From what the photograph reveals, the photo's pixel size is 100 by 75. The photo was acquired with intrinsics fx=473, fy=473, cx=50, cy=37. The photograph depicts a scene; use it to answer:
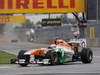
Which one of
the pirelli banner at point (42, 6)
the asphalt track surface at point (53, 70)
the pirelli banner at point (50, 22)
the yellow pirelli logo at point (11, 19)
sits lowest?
the asphalt track surface at point (53, 70)

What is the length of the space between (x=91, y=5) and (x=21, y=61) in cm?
2828

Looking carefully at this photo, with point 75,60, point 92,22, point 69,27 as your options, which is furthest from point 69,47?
point 69,27

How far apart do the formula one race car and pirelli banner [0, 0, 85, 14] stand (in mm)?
22897

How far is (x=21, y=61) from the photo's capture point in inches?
795

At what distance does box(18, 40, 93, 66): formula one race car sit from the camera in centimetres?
2017

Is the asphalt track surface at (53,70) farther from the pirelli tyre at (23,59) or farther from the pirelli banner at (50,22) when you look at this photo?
the pirelli banner at (50,22)

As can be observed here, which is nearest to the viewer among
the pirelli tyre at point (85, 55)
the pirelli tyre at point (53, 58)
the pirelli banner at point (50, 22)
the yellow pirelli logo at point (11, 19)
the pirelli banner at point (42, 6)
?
the pirelli tyre at point (53, 58)

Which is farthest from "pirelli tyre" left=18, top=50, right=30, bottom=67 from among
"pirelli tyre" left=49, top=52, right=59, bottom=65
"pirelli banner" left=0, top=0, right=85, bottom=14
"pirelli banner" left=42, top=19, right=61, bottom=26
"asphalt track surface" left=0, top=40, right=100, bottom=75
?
"pirelli banner" left=42, top=19, right=61, bottom=26

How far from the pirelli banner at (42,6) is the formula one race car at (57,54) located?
22897mm

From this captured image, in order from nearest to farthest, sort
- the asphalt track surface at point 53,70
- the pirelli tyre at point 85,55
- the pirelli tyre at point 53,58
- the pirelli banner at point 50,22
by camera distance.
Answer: the asphalt track surface at point 53,70 < the pirelli tyre at point 53,58 < the pirelli tyre at point 85,55 < the pirelli banner at point 50,22

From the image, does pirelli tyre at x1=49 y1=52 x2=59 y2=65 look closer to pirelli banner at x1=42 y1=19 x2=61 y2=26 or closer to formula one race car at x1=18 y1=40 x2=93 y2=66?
formula one race car at x1=18 y1=40 x2=93 y2=66

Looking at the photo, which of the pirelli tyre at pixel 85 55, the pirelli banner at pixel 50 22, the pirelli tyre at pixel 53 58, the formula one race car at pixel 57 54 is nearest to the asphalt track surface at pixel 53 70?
the pirelli tyre at pixel 53 58

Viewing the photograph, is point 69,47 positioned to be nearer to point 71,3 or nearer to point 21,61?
point 21,61

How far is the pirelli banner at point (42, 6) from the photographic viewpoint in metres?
45.2
